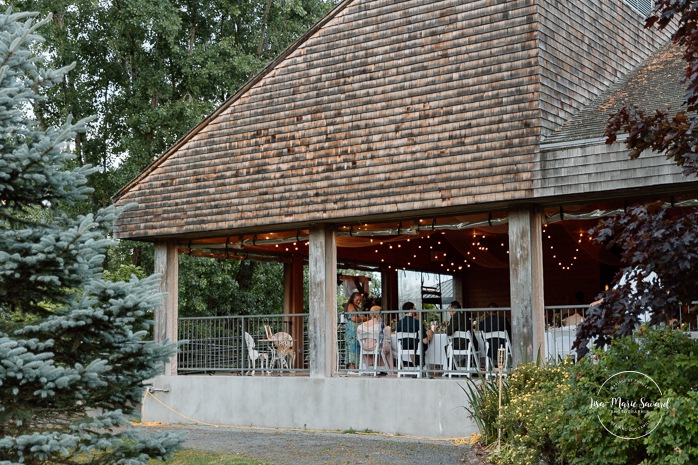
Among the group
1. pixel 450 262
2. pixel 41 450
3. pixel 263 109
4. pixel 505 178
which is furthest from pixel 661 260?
pixel 450 262

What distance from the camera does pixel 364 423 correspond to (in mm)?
13844

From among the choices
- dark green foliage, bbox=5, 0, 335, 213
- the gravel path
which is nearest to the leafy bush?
the gravel path

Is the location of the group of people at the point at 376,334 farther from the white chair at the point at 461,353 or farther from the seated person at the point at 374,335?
the white chair at the point at 461,353

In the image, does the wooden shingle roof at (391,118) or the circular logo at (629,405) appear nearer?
the circular logo at (629,405)

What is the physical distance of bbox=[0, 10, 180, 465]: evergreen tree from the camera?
234 inches

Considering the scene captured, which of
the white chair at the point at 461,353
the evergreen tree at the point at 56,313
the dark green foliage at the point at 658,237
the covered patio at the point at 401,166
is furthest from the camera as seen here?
the white chair at the point at 461,353

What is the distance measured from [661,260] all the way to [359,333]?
27.9 feet

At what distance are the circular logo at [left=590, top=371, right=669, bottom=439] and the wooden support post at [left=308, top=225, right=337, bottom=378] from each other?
284 inches

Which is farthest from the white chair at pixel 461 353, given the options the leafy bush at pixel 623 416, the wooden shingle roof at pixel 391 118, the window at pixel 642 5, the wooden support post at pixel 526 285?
the window at pixel 642 5

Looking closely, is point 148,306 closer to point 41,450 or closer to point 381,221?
point 41,450

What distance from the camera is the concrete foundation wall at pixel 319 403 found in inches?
517

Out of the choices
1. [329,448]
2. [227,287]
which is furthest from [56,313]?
[227,287]

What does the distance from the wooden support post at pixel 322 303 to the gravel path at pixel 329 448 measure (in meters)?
1.27

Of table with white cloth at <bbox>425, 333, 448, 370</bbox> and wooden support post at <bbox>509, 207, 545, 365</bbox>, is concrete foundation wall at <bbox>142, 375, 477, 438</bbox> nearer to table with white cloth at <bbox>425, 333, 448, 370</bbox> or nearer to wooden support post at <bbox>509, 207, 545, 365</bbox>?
table with white cloth at <bbox>425, 333, 448, 370</bbox>
